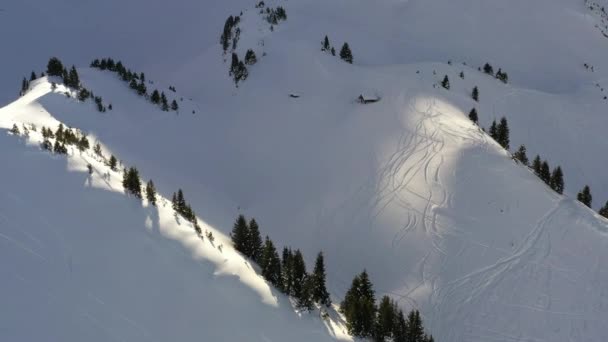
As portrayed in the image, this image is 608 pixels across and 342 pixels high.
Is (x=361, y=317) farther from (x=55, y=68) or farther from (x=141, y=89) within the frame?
(x=55, y=68)

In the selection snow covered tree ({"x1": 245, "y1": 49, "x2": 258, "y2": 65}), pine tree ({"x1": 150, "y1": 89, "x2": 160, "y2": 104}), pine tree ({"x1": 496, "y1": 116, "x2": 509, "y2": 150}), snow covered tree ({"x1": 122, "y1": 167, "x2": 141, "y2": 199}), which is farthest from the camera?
snow covered tree ({"x1": 245, "y1": 49, "x2": 258, "y2": 65})

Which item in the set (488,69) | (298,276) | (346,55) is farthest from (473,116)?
(298,276)

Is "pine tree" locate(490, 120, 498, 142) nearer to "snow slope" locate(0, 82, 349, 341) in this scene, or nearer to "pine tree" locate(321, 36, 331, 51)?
"pine tree" locate(321, 36, 331, 51)

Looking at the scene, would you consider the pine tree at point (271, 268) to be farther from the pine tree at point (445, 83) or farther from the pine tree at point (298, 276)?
the pine tree at point (445, 83)

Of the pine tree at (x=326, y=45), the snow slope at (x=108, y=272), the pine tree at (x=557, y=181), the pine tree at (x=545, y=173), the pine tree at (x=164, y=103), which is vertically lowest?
the snow slope at (x=108, y=272)

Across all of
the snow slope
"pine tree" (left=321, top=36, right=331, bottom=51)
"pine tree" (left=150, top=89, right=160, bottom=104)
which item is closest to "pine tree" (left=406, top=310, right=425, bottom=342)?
the snow slope

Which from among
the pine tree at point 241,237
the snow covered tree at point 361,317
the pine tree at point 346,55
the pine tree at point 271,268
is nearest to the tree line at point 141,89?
the pine tree at point 346,55

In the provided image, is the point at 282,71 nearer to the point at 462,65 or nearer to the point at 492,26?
the point at 462,65

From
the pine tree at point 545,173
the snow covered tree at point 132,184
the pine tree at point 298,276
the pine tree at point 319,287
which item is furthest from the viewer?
the pine tree at point 545,173
